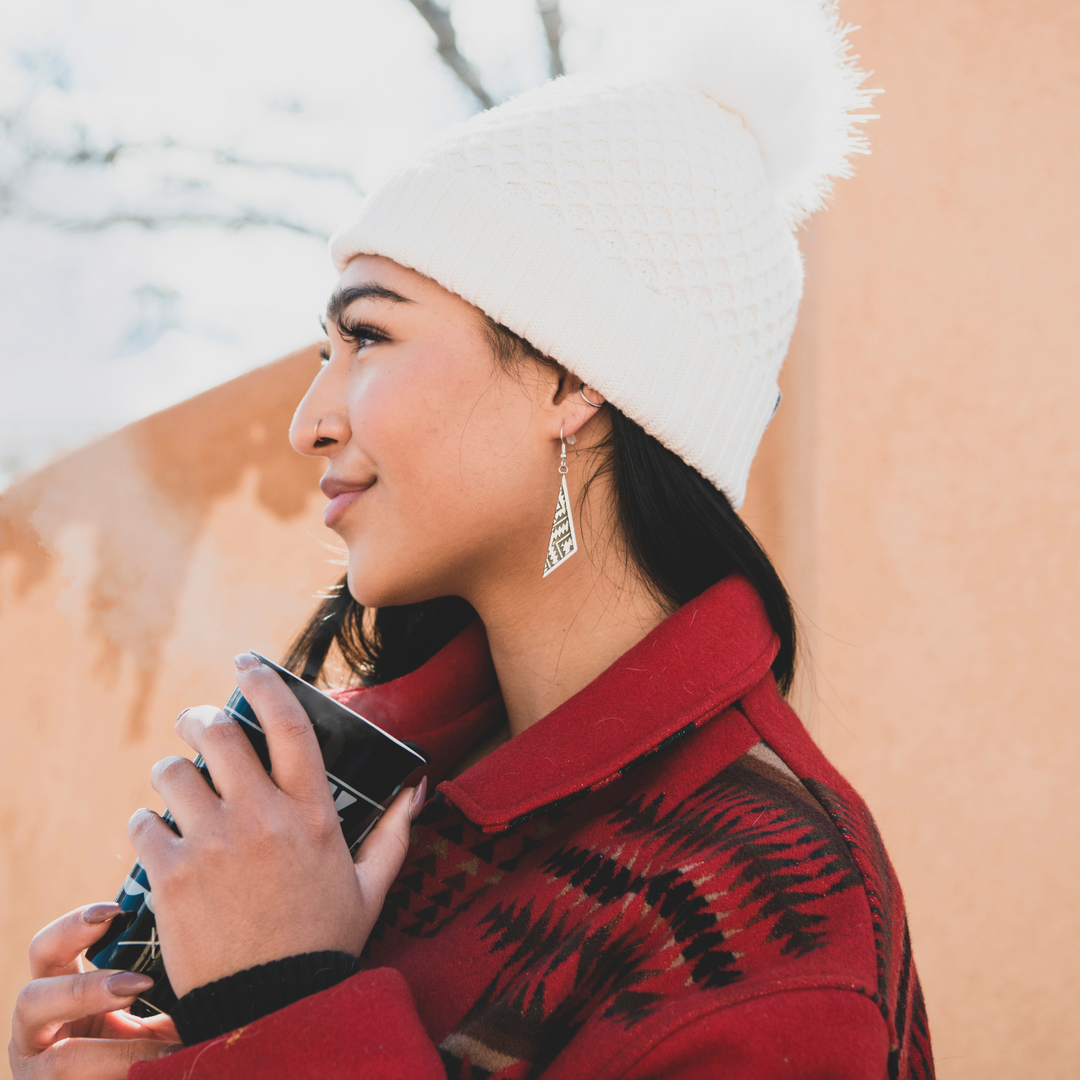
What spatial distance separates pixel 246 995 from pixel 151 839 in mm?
166

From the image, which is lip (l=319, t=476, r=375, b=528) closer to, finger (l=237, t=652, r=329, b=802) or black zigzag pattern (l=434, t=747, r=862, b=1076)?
finger (l=237, t=652, r=329, b=802)

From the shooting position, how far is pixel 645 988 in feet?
2.18

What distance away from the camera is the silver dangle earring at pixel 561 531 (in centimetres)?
111

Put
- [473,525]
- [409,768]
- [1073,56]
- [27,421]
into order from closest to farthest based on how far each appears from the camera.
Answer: [409,768] < [473,525] < [27,421] < [1073,56]

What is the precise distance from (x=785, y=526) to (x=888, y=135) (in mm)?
1032

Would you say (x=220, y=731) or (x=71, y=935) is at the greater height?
(x=220, y=731)

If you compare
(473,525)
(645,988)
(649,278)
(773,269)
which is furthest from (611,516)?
(645,988)

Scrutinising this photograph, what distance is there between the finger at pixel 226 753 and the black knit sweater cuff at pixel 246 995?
0.15 m

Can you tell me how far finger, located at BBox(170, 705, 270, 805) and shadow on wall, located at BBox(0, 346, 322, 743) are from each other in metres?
1.29

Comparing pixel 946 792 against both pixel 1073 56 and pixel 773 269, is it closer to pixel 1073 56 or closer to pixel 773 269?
pixel 773 269

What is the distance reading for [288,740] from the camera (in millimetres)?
763

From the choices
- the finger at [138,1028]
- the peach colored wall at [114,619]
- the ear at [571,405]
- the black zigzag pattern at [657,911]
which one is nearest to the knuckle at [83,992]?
the finger at [138,1028]

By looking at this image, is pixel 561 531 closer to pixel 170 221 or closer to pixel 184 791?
pixel 184 791

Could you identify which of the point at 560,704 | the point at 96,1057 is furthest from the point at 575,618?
the point at 96,1057
